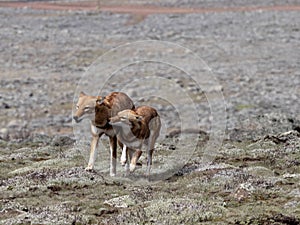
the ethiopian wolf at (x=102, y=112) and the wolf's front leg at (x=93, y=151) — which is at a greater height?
the ethiopian wolf at (x=102, y=112)

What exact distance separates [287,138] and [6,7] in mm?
70754

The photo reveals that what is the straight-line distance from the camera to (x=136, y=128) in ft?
64.5

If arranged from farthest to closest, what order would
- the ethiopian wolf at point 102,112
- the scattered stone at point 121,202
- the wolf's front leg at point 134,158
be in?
the wolf's front leg at point 134,158, the ethiopian wolf at point 102,112, the scattered stone at point 121,202

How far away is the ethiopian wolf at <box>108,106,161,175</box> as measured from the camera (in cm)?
1941

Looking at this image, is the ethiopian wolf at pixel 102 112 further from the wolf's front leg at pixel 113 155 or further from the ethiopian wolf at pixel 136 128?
the ethiopian wolf at pixel 136 128

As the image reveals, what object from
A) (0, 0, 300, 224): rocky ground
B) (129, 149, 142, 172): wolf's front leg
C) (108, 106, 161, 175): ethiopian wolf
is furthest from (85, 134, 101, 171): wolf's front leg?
(129, 149, 142, 172): wolf's front leg

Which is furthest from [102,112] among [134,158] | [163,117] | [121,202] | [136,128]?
[163,117]

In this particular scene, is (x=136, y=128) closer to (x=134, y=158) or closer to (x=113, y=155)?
(x=134, y=158)

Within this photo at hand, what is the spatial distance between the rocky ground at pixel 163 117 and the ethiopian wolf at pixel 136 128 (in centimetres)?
100

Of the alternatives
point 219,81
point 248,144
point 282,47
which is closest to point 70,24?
point 282,47

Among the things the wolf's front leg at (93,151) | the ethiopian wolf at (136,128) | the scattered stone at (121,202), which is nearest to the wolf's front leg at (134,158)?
the ethiopian wolf at (136,128)

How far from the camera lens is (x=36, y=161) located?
24797mm

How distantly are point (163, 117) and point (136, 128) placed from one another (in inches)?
940

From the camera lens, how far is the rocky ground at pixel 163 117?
56.7 ft
